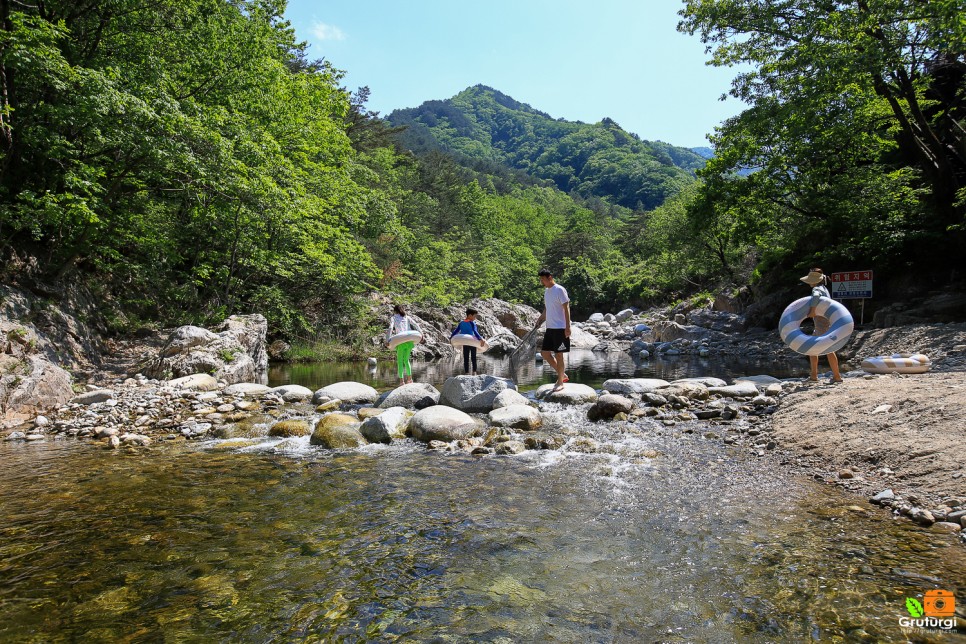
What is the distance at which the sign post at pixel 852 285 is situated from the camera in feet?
56.3

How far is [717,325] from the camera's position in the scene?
26781 millimetres

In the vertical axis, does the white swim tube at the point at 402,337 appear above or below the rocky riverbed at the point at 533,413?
above

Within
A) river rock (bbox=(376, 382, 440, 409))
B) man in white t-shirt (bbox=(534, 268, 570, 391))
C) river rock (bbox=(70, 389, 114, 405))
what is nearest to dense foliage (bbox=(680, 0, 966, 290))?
man in white t-shirt (bbox=(534, 268, 570, 391))

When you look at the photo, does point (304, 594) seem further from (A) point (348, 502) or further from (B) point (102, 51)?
(B) point (102, 51)

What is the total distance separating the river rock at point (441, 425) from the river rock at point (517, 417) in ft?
1.78

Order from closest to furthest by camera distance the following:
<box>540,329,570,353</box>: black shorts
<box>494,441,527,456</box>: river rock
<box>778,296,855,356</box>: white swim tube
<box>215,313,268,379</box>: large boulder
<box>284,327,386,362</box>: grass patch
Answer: <box>494,441,527,456</box>: river rock, <box>778,296,855,356</box>: white swim tube, <box>540,329,570,353</box>: black shorts, <box>215,313,268,379</box>: large boulder, <box>284,327,386,362</box>: grass patch

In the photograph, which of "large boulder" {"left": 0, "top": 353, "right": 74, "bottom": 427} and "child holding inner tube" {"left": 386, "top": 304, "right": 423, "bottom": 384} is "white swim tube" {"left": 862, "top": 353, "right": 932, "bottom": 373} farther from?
"large boulder" {"left": 0, "top": 353, "right": 74, "bottom": 427}

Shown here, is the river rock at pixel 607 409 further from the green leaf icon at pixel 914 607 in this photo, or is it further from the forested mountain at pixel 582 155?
the forested mountain at pixel 582 155

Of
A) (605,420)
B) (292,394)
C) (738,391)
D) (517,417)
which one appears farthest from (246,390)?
(738,391)

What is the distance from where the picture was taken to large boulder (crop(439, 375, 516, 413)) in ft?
30.7

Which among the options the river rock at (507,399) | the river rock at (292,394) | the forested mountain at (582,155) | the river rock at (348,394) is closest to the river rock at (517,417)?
the river rock at (507,399)

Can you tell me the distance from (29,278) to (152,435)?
23.1 feet

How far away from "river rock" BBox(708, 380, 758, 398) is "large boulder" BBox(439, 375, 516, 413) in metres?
4.14

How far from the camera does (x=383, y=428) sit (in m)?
7.47
